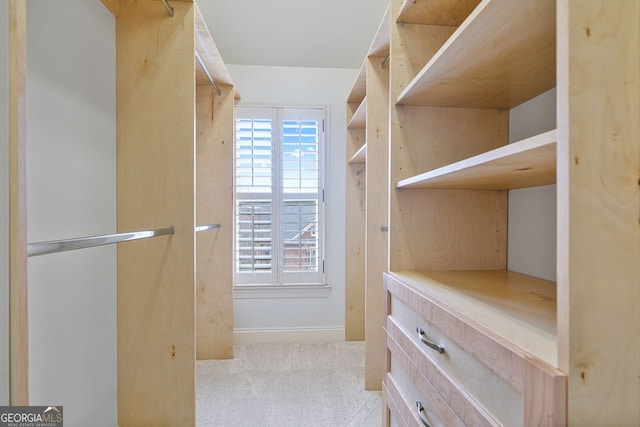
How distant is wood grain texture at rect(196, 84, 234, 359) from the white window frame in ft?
1.01

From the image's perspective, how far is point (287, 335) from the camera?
259 centimetres

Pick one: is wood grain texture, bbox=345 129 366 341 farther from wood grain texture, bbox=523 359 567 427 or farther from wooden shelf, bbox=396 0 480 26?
wood grain texture, bbox=523 359 567 427

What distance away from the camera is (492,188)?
4.10 ft

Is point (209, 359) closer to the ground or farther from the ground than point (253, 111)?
closer to the ground

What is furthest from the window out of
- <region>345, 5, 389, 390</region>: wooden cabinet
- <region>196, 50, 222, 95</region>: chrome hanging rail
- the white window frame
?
<region>345, 5, 389, 390</region>: wooden cabinet

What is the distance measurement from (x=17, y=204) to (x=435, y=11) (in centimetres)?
Answer: 144

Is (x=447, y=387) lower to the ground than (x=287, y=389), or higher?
higher

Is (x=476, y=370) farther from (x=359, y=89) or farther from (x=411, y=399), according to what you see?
(x=359, y=89)

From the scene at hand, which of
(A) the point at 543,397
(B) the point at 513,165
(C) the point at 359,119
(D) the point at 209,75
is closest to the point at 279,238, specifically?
(C) the point at 359,119

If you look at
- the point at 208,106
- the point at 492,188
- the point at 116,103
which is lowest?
the point at 492,188
